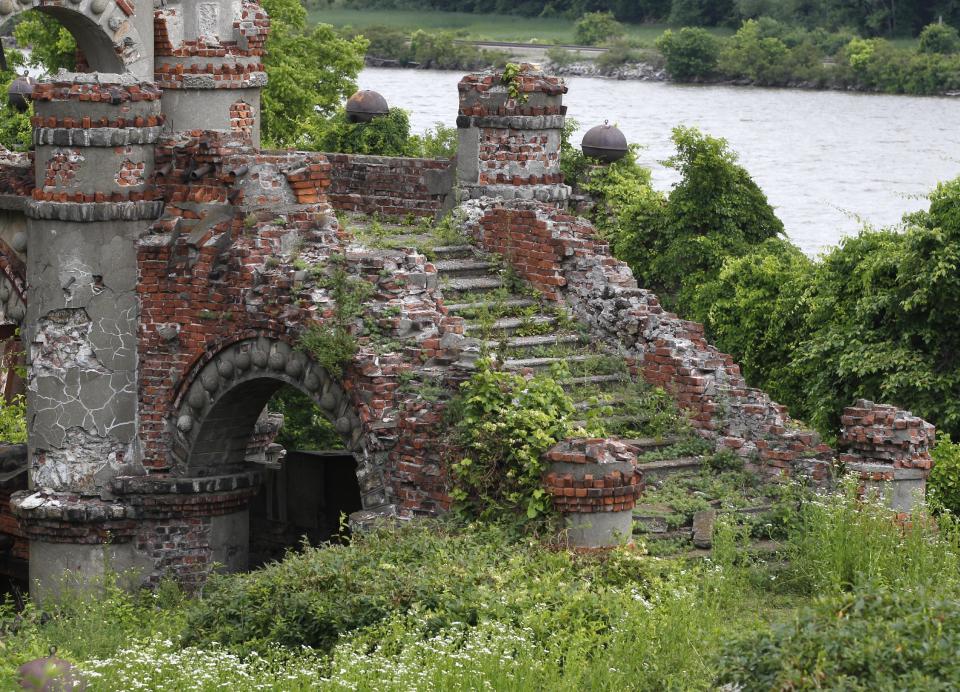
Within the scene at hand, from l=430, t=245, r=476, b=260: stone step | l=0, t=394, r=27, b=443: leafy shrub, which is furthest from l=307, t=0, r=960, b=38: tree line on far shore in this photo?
l=430, t=245, r=476, b=260: stone step

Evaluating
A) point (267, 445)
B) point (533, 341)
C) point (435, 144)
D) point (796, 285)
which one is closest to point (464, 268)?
point (533, 341)

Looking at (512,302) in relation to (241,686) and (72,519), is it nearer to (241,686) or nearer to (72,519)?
(72,519)

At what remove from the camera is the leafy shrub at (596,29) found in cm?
4497

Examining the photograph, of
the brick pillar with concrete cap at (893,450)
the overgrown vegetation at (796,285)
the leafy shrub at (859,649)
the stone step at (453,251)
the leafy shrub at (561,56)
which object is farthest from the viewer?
the leafy shrub at (561,56)

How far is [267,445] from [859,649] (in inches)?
346

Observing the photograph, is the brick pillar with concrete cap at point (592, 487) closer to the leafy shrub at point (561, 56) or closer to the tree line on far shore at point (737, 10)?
the tree line on far shore at point (737, 10)

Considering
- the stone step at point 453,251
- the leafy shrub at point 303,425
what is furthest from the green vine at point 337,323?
the leafy shrub at point 303,425

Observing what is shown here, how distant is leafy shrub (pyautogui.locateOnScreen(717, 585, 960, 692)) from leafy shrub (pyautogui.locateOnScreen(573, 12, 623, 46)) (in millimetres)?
36765

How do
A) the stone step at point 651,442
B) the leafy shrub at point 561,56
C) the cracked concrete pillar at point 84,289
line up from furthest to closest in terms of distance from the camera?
the leafy shrub at point 561,56 → the cracked concrete pillar at point 84,289 → the stone step at point 651,442

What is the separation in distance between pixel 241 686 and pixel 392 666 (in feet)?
2.70

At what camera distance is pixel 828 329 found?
1830cm

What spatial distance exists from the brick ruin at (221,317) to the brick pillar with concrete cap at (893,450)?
0.02 meters

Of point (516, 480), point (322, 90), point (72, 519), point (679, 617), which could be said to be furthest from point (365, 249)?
point (322, 90)

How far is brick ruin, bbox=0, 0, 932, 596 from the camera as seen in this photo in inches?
510
